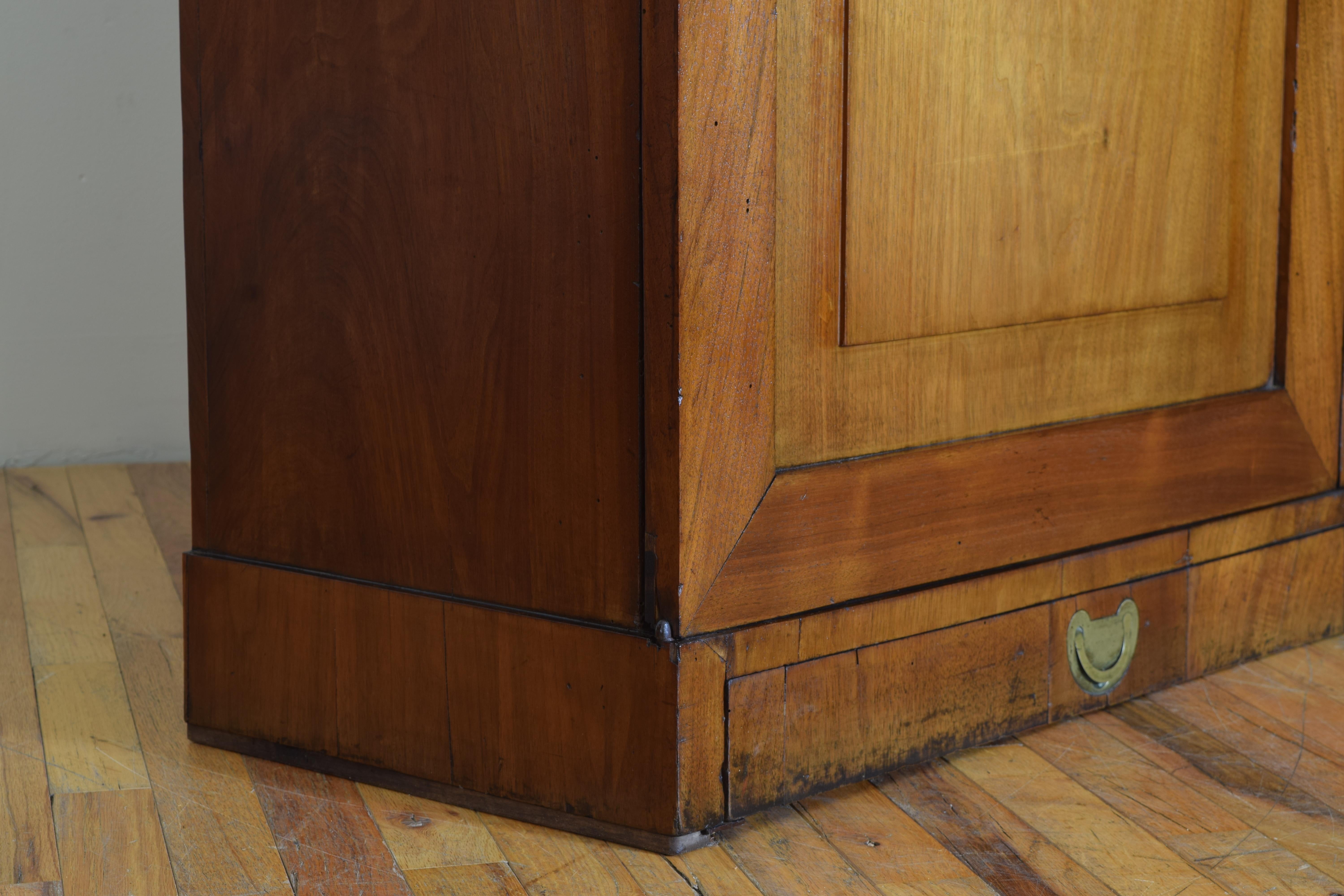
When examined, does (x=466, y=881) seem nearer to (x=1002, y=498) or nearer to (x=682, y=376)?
(x=682, y=376)

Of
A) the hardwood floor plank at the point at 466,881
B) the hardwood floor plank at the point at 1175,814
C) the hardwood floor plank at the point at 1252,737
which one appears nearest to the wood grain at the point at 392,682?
the hardwood floor plank at the point at 466,881

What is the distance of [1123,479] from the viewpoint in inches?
50.9

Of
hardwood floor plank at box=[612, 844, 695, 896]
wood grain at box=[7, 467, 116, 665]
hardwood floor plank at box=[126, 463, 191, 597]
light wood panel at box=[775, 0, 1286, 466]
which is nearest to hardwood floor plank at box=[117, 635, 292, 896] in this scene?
wood grain at box=[7, 467, 116, 665]

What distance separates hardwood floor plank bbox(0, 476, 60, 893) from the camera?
102cm

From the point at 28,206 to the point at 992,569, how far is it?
65.1 inches

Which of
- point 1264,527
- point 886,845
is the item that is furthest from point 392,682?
point 1264,527

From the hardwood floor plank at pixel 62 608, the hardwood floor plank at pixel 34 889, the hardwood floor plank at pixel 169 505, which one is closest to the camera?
the hardwood floor plank at pixel 34 889

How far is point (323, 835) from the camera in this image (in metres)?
1.07

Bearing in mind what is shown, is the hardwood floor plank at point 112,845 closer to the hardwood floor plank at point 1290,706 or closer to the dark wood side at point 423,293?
the dark wood side at point 423,293

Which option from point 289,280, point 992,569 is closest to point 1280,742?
point 992,569

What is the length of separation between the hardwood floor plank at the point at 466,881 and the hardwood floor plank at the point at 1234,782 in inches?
21.7

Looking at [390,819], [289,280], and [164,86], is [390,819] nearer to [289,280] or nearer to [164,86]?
[289,280]

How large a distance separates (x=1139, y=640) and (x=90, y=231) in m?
1.68

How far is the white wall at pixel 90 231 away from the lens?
2184mm
